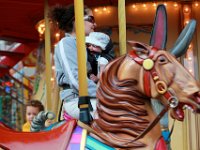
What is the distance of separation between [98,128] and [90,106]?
0.28 m

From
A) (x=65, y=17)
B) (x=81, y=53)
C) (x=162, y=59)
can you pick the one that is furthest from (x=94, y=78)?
(x=162, y=59)

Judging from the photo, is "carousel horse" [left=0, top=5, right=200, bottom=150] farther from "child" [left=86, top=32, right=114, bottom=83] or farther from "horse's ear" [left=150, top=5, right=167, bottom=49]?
"child" [left=86, top=32, right=114, bottom=83]

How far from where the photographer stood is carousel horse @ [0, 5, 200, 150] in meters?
2.75

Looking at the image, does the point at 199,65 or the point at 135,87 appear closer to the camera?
the point at 135,87

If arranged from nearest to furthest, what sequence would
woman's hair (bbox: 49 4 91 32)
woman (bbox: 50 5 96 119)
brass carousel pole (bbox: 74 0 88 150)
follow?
1. brass carousel pole (bbox: 74 0 88 150)
2. woman (bbox: 50 5 96 119)
3. woman's hair (bbox: 49 4 91 32)

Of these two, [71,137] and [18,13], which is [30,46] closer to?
[18,13]

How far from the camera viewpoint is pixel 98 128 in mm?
2875

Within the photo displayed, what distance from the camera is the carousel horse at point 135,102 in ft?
9.02

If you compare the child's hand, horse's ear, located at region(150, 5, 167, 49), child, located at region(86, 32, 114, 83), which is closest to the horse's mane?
horse's ear, located at region(150, 5, 167, 49)

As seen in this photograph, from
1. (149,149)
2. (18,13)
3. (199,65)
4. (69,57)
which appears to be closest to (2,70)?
(18,13)

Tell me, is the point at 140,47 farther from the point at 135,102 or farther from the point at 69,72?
the point at 69,72

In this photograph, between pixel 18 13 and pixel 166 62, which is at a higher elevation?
pixel 18 13

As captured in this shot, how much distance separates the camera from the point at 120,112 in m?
2.82

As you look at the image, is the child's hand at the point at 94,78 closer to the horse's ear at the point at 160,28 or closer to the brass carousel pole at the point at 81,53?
the brass carousel pole at the point at 81,53
